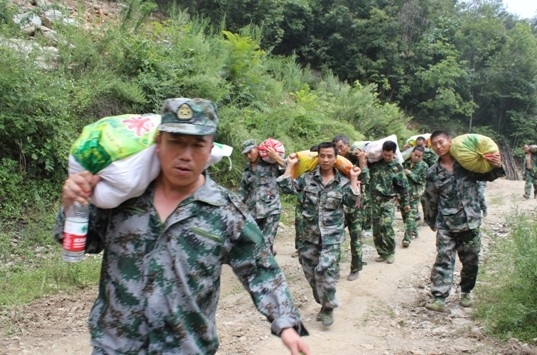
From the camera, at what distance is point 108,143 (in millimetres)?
2029

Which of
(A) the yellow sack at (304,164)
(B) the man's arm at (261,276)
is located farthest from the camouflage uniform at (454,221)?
(B) the man's arm at (261,276)

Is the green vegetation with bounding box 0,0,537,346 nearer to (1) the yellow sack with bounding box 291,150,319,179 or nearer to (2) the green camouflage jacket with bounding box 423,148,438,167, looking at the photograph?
(1) the yellow sack with bounding box 291,150,319,179

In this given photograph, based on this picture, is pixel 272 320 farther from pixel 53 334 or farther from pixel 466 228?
pixel 466 228

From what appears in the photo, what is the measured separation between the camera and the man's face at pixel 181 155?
2.01 metres

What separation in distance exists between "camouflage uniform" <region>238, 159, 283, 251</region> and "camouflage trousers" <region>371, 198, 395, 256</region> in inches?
64.7

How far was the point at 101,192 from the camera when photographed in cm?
201

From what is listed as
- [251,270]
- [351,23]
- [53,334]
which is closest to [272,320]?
[251,270]

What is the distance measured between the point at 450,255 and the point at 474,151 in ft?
4.01

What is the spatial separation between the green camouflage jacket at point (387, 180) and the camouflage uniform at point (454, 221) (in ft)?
6.93

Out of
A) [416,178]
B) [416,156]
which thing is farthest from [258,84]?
[416,178]

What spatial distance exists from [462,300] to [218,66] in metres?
8.17

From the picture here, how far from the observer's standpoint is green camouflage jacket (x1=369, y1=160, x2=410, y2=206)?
26.2 feet

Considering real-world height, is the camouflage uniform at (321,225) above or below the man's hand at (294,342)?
below

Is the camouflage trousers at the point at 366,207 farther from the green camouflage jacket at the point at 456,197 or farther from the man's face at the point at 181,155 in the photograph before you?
the man's face at the point at 181,155
